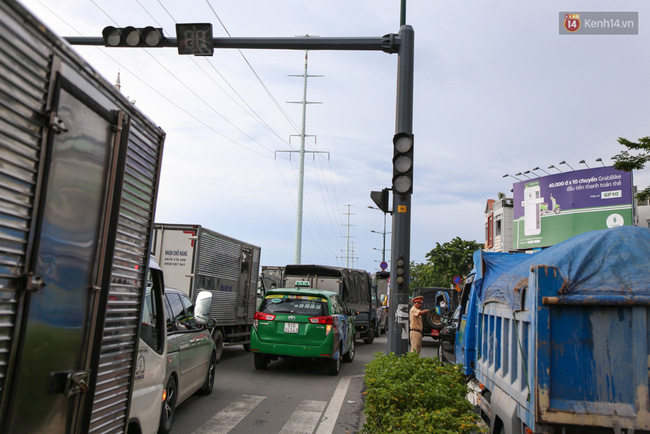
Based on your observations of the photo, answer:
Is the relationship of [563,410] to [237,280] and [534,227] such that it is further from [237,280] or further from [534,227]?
[534,227]

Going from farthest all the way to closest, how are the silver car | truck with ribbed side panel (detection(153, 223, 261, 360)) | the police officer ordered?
the police officer, truck with ribbed side panel (detection(153, 223, 261, 360)), the silver car

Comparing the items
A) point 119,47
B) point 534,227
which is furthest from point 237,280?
point 534,227

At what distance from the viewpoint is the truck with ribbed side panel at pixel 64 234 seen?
7.92 feet

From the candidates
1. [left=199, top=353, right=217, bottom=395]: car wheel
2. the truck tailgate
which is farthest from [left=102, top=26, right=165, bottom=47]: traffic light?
the truck tailgate

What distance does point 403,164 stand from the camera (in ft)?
27.7

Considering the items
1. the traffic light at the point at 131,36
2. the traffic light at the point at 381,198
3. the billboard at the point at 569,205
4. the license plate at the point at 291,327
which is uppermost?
the billboard at the point at 569,205

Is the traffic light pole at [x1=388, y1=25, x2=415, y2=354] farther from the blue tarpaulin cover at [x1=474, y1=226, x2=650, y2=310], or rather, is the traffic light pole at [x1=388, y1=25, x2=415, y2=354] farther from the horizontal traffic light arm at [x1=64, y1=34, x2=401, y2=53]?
the blue tarpaulin cover at [x1=474, y1=226, x2=650, y2=310]

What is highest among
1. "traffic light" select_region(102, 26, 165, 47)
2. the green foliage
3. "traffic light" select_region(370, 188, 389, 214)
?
"traffic light" select_region(102, 26, 165, 47)

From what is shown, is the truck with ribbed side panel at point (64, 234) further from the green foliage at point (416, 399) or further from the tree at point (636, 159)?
the tree at point (636, 159)

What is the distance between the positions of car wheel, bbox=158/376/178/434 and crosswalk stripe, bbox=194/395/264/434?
0.44 m

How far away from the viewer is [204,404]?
8.98m

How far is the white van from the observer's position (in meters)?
4.81

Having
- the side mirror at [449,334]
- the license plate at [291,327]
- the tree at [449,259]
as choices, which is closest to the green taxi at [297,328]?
the license plate at [291,327]

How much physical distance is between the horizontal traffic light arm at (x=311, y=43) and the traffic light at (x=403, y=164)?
1.54 meters
